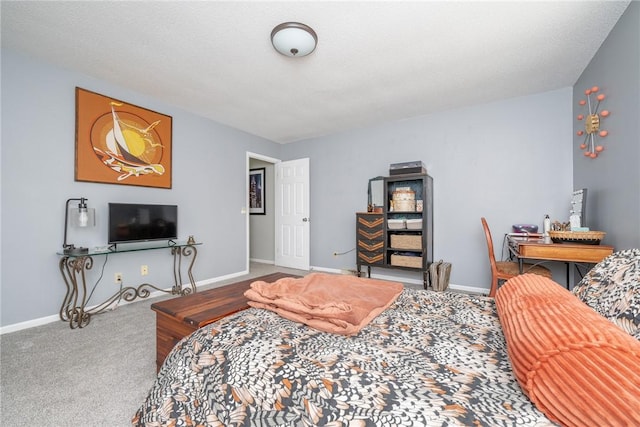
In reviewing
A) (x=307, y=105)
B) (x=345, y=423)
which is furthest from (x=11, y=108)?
(x=345, y=423)

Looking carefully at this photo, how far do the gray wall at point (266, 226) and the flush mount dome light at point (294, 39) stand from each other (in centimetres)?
362

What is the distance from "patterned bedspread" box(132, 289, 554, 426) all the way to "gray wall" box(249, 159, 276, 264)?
14.8 ft

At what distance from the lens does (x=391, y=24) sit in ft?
6.61

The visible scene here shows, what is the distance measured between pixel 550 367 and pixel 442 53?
256cm

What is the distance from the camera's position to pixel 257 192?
5957mm

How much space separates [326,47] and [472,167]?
8.19 ft

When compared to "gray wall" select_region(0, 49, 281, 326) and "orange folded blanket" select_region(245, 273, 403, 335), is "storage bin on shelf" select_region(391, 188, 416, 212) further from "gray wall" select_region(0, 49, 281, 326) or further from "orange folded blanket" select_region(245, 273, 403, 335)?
"gray wall" select_region(0, 49, 281, 326)

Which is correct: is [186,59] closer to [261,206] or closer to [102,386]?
[102,386]

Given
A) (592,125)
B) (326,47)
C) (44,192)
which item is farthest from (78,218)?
(592,125)

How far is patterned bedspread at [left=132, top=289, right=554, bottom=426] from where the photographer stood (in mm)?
654

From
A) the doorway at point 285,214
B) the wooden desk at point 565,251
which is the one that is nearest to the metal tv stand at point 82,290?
the doorway at point 285,214

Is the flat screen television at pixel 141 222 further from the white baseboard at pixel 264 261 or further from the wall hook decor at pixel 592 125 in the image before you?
the wall hook decor at pixel 592 125

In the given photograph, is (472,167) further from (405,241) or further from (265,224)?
(265,224)

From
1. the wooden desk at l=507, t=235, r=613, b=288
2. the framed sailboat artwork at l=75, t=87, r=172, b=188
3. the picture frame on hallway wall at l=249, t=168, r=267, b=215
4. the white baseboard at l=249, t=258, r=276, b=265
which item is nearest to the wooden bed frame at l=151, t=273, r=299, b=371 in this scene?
the framed sailboat artwork at l=75, t=87, r=172, b=188
